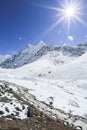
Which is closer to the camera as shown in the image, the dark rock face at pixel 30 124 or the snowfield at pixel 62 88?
the dark rock face at pixel 30 124

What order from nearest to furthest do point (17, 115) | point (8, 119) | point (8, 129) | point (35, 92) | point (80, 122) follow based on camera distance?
point (8, 129), point (8, 119), point (17, 115), point (80, 122), point (35, 92)

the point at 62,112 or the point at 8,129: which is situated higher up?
the point at 62,112

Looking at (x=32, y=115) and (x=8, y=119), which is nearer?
(x=8, y=119)

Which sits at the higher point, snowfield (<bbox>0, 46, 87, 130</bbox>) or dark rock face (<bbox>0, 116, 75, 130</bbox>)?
snowfield (<bbox>0, 46, 87, 130</bbox>)

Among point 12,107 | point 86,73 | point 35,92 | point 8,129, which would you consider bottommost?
point 8,129

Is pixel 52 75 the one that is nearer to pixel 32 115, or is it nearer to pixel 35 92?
pixel 35 92

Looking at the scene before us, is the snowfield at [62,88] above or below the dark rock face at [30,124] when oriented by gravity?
above

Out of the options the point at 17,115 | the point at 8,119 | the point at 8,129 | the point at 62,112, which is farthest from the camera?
the point at 62,112

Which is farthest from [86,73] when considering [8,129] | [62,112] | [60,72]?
[8,129]

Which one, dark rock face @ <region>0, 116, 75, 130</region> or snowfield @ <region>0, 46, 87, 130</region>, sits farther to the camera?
snowfield @ <region>0, 46, 87, 130</region>

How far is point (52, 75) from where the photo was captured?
14975 cm

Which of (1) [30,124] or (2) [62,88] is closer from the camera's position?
(1) [30,124]

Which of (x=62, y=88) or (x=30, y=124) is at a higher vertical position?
(x=62, y=88)

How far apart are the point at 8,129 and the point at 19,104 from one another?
10543 mm
